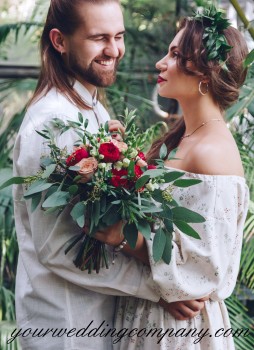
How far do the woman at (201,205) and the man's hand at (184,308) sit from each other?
27 millimetres

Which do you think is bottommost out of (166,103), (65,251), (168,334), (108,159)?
(166,103)

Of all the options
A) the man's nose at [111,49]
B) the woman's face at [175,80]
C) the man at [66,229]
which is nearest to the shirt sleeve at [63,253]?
the man at [66,229]

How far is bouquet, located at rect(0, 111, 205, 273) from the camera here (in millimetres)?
2426

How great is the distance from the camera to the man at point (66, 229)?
267cm

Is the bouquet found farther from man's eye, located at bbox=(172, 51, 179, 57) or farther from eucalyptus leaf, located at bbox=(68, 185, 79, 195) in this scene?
man's eye, located at bbox=(172, 51, 179, 57)

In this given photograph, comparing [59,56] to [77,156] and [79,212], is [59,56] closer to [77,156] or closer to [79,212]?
[77,156]

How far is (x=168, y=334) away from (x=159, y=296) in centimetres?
15

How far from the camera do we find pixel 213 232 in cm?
266

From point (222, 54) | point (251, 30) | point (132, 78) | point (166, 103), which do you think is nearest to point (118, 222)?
point (222, 54)

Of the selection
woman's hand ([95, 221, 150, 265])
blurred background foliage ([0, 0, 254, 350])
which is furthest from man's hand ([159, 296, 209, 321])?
blurred background foliage ([0, 0, 254, 350])

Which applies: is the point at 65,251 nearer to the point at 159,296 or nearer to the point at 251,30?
the point at 159,296

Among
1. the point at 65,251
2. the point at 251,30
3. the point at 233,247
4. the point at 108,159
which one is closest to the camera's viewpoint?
the point at 108,159

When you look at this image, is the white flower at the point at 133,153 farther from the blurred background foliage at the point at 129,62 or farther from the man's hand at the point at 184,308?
the blurred background foliage at the point at 129,62

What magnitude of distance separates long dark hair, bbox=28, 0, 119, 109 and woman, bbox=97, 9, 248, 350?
0.38m
